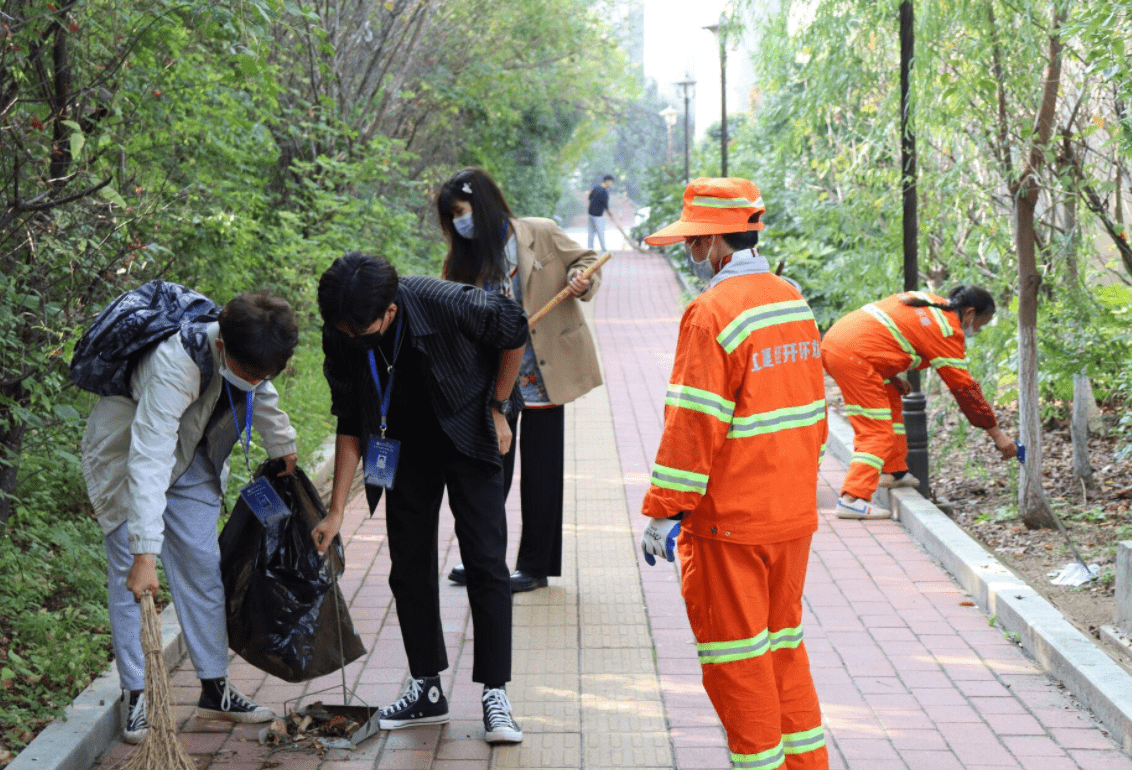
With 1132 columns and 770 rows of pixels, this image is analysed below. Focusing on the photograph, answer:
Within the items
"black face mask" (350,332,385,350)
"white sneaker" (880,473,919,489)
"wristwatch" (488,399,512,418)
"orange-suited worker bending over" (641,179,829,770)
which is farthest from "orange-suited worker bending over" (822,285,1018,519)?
"black face mask" (350,332,385,350)

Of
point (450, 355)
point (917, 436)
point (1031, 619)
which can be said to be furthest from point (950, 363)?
point (450, 355)

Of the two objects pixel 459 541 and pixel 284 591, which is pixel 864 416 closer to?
pixel 459 541

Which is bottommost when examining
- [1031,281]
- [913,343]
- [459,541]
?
[459,541]

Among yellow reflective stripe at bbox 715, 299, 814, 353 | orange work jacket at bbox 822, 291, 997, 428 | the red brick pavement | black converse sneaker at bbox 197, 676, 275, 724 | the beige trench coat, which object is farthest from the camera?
orange work jacket at bbox 822, 291, 997, 428

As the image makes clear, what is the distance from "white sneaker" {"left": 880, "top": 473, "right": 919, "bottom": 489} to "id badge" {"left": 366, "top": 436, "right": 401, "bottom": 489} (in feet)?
14.5

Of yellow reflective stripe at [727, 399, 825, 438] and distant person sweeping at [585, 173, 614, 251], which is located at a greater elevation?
yellow reflective stripe at [727, 399, 825, 438]

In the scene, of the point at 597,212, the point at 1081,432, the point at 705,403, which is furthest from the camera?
the point at 597,212

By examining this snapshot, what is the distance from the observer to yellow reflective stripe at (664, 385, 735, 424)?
3359 mm

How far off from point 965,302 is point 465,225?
3.37m

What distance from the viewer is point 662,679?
191 inches

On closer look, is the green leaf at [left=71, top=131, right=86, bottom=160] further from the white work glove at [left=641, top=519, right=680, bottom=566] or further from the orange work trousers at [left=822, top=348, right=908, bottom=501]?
the orange work trousers at [left=822, top=348, right=908, bottom=501]

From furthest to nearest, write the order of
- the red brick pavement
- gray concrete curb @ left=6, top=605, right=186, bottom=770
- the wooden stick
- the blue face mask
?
the wooden stick, the blue face mask, the red brick pavement, gray concrete curb @ left=6, top=605, right=186, bottom=770

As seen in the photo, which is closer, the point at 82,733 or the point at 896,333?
the point at 82,733

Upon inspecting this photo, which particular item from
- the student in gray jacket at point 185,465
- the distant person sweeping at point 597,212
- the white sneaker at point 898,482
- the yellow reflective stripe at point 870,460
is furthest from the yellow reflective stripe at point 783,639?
the distant person sweeping at point 597,212
